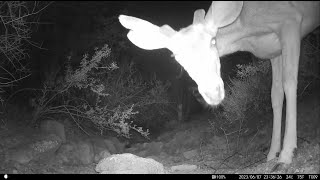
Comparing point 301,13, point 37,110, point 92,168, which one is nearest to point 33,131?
point 37,110

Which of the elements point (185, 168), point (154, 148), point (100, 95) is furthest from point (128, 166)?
point (100, 95)

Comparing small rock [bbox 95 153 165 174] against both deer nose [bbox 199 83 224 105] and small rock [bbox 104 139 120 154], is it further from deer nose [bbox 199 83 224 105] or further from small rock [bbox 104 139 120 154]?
small rock [bbox 104 139 120 154]

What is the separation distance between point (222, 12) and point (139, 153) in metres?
6.56

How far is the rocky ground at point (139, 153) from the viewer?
6.33 m

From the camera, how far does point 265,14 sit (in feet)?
17.8

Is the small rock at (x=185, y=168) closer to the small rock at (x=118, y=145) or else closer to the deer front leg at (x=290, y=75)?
the deer front leg at (x=290, y=75)

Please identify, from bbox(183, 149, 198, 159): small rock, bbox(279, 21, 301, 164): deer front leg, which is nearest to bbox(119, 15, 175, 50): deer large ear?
bbox(279, 21, 301, 164): deer front leg

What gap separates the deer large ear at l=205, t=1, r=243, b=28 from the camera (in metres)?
4.65

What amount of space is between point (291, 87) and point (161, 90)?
370 inches

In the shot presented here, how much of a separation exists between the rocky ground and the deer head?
1.86 metres

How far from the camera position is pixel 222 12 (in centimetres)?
474

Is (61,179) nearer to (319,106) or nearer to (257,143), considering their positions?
(257,143)

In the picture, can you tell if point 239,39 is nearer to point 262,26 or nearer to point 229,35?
point 229,35

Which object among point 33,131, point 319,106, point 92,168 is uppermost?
point 319,106
